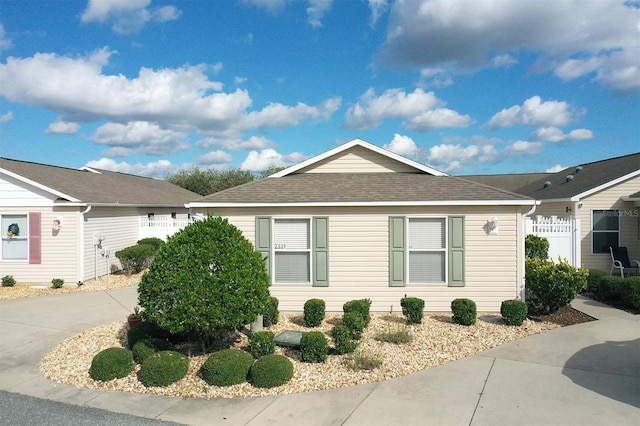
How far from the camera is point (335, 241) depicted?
9.61 metres

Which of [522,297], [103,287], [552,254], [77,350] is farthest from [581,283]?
[103,287]

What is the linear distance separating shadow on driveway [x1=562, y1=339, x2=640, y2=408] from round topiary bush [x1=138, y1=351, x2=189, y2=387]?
210 inches

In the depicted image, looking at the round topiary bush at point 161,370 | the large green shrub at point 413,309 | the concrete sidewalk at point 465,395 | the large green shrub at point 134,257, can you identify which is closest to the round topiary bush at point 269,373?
the concrete sidewalk at point 465,395

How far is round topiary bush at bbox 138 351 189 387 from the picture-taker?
578 centimetres

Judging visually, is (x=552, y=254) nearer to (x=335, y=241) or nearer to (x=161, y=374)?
(x=335, y=241)

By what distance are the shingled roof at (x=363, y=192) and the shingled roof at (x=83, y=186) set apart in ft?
20.5

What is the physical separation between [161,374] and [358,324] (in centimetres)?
329

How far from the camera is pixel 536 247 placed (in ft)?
40.8

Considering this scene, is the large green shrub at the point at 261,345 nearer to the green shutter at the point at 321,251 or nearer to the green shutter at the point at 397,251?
the green shutter at the point at 321,251

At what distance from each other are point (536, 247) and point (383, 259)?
5.61 meters

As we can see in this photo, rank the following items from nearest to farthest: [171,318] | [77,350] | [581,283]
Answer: [171,318], [77,350], [581,283]

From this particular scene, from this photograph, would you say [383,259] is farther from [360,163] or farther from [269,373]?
[269,373]

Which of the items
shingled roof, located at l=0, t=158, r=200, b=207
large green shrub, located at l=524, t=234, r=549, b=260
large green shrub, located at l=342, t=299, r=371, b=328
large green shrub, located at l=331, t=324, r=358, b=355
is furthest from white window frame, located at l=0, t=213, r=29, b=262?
large green shrub, located at l=524, t=234, r=549, b=260

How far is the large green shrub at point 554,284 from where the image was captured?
861 cm
